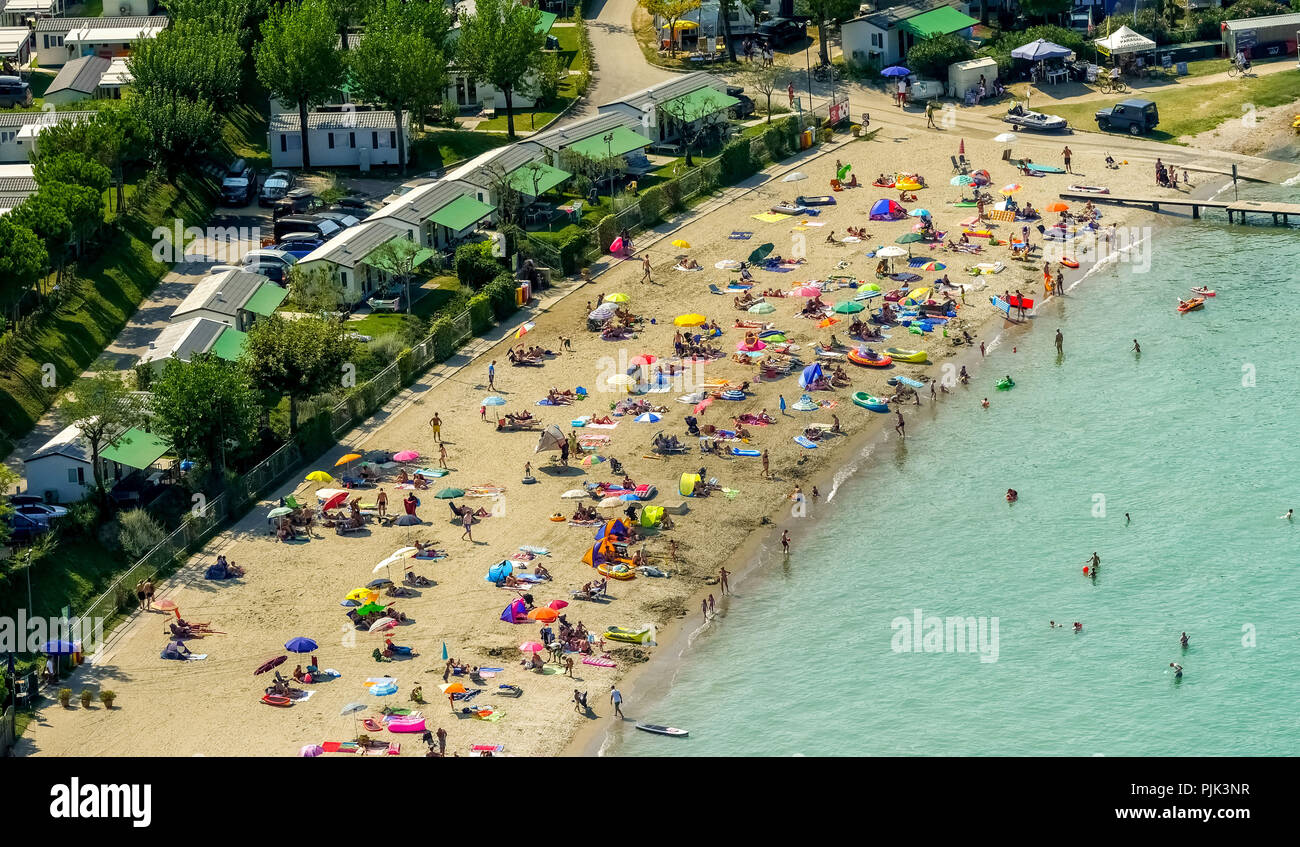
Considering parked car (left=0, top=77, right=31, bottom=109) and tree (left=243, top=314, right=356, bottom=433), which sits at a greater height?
parked car (left=0, top=77, right=31, bottom=109)

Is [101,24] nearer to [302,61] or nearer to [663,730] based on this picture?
[302,61]

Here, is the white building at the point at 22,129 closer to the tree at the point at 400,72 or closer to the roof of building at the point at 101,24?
the roof of building at the point at 101,24

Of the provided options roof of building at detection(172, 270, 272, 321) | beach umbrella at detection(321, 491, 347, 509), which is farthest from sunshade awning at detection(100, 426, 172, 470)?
roof of building at detection(172, 270, 272, 321)

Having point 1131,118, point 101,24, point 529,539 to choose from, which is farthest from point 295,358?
point 1131,118

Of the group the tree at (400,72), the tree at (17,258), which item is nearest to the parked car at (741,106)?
the tree at (400,72)

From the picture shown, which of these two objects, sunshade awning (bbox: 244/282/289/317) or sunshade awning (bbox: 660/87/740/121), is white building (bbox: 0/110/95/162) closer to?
sunshade awning (bbox: 244/282/289/317)

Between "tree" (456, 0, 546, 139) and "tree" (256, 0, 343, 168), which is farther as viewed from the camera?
"tree" (456, 0, 546, 139)
